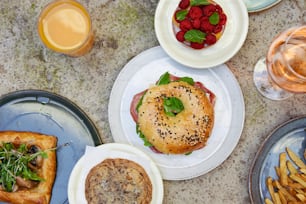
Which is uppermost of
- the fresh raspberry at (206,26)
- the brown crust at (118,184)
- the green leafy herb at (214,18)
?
the green leafy herb at (214,18)

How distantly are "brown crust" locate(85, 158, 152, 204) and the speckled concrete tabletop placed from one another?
5.1 inches

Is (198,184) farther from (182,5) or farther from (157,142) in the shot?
(182,5)

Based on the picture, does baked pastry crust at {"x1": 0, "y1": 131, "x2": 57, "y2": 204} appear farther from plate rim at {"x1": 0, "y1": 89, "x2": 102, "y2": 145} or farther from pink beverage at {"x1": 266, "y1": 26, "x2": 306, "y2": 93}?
pink beverage at {"x1": 266, "y1": 26, "x2": 306, "y2": 93}

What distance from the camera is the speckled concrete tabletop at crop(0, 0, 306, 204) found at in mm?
1684

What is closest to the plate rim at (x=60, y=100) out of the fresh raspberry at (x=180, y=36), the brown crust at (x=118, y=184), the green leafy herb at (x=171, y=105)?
the brown crust at (x=118, y=184)

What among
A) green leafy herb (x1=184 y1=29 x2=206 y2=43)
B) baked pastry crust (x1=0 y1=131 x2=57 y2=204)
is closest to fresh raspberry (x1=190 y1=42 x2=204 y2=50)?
green leafy herb (x1=184 y1=29 x2=206 y2=43)

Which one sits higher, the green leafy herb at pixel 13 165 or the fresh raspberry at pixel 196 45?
the fresh raspberry at pixel 196 45

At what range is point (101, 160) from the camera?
5.24 feet

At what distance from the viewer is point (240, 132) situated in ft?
5.37

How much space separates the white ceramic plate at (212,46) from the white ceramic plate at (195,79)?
0.16 feet

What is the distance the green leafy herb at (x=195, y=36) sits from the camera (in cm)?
158

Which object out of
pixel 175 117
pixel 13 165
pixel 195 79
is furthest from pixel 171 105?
pixel 13 165

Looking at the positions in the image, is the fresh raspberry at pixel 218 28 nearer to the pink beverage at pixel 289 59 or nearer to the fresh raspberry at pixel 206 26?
the fresh raspberry at pixel 206 26

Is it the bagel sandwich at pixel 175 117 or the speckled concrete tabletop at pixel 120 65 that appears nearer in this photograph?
the bagel sandwich at pixel 175 117
